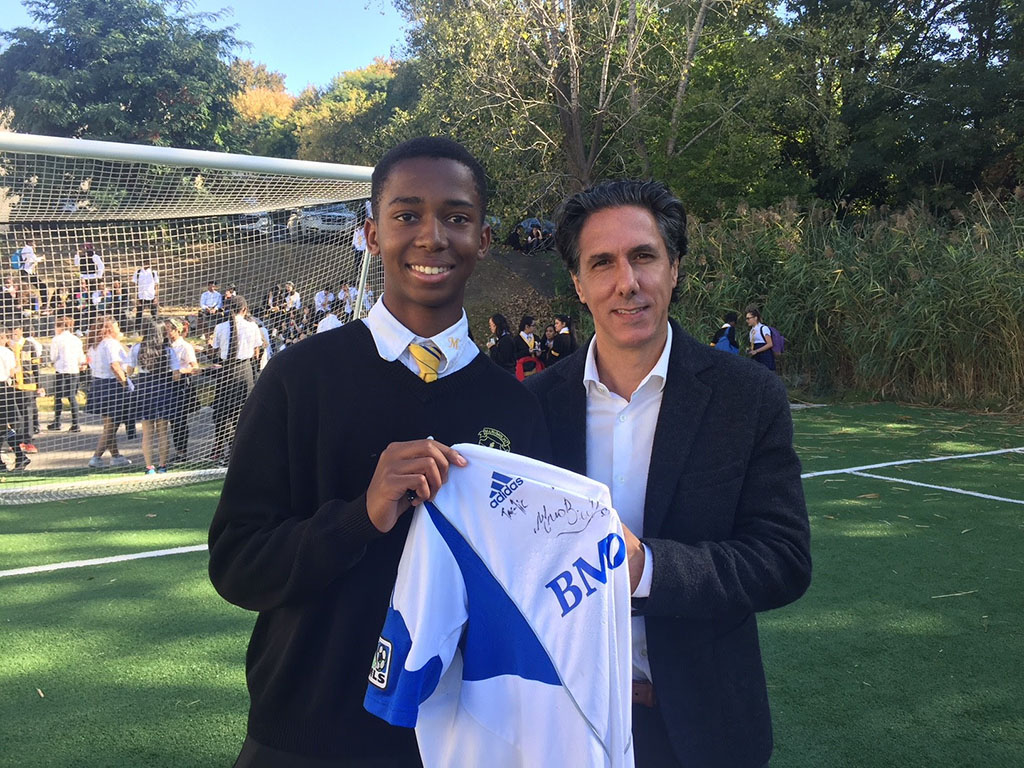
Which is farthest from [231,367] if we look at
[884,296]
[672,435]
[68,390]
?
[884,296]

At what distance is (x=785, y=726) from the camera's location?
3.85 m

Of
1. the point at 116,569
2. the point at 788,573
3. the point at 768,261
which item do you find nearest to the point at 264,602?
the point at 788,573

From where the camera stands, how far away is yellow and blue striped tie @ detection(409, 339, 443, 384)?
6.02 ft

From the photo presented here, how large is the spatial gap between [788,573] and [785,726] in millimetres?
2376

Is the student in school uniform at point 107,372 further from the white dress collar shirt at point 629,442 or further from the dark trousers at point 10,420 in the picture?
the white dress collar shirt at point 629,442

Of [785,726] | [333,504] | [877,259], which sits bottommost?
[785,726]

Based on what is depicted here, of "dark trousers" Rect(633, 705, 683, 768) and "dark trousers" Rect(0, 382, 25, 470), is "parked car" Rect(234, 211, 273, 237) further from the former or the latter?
"dark trousers" Rect(633, 705, 683, 768)

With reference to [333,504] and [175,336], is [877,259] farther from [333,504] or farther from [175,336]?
[333,504]

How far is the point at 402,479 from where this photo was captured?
1559 mm

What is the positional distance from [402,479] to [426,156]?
75 centimetres

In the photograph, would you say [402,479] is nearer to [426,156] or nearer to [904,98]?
[426,156]

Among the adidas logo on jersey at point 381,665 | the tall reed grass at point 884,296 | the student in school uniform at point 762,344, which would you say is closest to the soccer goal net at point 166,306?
the tall reed grass at point 884,296

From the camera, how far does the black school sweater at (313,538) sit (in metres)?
1.65

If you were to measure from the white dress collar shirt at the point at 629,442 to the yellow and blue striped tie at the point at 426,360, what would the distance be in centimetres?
45
